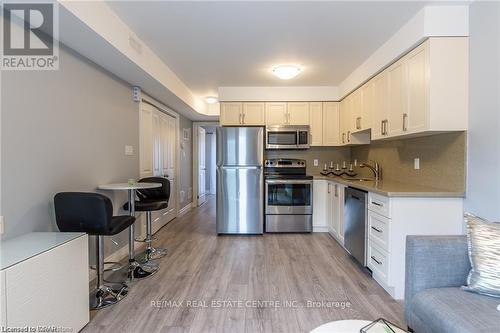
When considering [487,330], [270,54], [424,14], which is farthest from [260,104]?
[487,330]

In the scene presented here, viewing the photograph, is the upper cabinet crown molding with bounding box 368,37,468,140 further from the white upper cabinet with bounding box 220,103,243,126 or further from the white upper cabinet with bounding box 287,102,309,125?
the white upper cabinet with bounding box 220,103,243,126

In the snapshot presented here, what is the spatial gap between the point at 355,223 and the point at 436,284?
1.43 metres

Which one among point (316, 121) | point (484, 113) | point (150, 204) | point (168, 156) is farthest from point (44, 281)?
point (316, 121)

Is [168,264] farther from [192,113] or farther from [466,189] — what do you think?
[192,113]

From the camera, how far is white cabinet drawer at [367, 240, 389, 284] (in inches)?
91.8

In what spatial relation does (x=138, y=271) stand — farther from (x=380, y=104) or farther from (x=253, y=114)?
(x=380, y=104)

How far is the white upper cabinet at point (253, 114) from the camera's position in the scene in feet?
14.9

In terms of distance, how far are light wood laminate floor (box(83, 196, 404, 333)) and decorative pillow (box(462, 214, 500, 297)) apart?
76 cm

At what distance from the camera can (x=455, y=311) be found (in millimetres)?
1247

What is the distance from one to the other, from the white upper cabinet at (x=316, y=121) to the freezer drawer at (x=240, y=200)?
1226 millimetres

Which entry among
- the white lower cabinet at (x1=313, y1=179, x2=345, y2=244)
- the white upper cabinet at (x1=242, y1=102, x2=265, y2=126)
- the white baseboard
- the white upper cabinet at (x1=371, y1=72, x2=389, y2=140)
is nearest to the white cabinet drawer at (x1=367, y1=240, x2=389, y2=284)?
the white lower cabinet at (x1=313, y1=179, x2=345, y2=244)

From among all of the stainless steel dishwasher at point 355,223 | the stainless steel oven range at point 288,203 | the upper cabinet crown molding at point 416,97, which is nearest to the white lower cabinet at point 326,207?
the stainless steel oven range at point 288,203

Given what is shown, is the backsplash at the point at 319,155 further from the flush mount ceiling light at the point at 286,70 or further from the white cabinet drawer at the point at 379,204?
the white cabinet drawer at the point at 379,204

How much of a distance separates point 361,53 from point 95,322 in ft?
12.1
